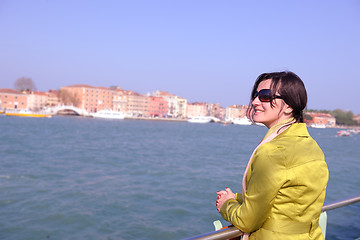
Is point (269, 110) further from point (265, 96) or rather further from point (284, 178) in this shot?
point (284, 178)

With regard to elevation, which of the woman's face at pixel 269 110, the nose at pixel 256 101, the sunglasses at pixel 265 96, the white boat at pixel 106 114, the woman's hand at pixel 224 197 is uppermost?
the sunglasses at pixel 265 96

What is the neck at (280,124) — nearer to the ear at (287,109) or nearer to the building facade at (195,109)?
the ear at (287,109)

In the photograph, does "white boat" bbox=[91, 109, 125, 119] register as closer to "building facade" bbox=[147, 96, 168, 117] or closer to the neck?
"building facade" bbox=[147, 96, 168, 117]

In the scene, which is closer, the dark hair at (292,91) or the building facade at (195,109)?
the dark hair at (292,91)

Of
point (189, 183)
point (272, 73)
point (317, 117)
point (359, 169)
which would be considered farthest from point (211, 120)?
point (272, 73)

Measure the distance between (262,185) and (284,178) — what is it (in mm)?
53

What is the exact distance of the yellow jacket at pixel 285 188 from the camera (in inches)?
31.3

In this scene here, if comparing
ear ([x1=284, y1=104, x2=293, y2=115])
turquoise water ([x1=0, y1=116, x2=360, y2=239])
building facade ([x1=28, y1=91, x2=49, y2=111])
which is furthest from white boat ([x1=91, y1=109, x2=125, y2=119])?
ear ([x1=284, y1=104, x2=293, y2=115])

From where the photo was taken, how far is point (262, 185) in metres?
0.80

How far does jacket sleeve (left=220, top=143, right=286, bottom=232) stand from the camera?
79cm

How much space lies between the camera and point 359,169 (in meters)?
15.7

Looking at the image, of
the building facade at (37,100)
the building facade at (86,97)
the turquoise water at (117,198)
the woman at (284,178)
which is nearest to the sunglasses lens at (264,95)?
the woman at (284,178)

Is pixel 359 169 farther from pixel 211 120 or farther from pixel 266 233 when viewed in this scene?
pixel 211 120

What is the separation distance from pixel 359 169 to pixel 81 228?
45.5ft
